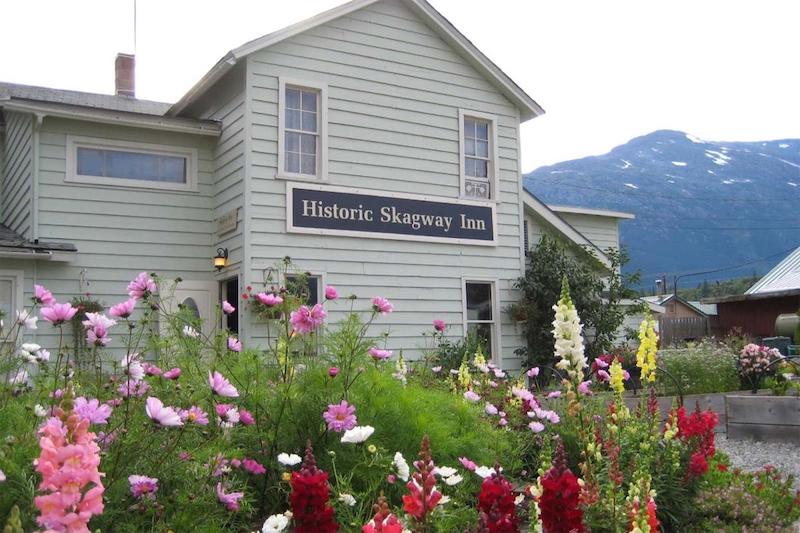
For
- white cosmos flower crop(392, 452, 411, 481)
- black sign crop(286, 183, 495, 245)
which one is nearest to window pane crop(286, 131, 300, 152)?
black sign crop(286, 183, 495, 245)

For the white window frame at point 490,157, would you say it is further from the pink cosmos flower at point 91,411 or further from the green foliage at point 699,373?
the pink cosmos flower at point 91,411

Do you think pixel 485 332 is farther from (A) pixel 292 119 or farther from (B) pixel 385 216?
(A) pixel 292 119

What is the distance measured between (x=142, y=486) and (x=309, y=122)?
954cm

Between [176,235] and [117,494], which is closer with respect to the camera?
[117,494]

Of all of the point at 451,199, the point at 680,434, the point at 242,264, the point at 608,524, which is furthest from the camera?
the point at 451,199

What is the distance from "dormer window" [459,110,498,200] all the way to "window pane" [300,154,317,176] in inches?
111

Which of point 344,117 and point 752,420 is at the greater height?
point 344,117

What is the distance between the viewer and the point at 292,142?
1155cm

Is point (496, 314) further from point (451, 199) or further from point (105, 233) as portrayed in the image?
point (105, 233)

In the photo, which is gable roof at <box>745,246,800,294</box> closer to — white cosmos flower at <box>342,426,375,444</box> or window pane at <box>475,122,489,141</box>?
window pane at <box>475,122,489,141</box>

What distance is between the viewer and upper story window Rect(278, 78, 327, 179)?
37.8 feet

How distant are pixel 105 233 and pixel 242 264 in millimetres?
2126

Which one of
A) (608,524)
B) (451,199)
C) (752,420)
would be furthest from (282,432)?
(451,199)

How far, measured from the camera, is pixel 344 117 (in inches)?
468
